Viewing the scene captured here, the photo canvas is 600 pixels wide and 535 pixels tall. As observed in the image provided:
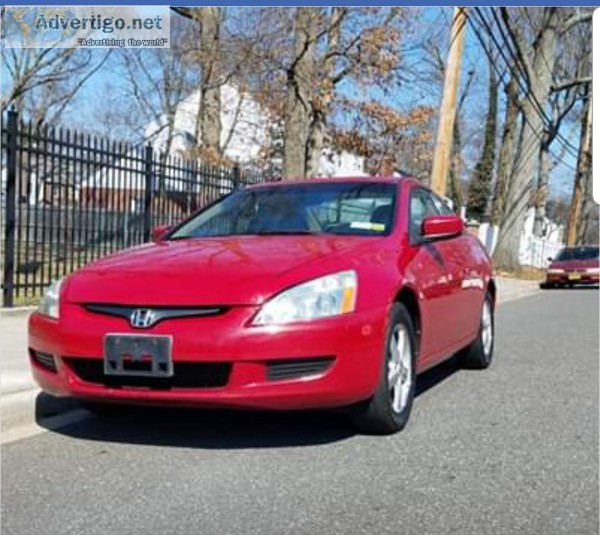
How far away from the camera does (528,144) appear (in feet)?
95.3

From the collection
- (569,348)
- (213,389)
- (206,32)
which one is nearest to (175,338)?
(213,389)

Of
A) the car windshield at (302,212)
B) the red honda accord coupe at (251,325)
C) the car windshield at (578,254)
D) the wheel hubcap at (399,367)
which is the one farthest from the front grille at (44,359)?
the car windshield at (578,254)

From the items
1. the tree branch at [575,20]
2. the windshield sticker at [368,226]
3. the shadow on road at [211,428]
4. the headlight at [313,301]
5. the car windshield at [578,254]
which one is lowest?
the car windshield at [578,254]

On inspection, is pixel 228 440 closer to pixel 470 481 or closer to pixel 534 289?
pixel 470 481

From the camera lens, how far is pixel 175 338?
14.5 ft

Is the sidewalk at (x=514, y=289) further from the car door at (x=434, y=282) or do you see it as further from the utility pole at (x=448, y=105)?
the car door at (x=434, y=282)

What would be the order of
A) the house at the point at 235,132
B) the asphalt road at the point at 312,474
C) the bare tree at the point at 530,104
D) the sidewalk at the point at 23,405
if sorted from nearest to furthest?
the asphalt road at the point at 312,474 < the sidewalk at the point at 23,405 < the bare tree at the point at 530,104 < the house at the point at 235,132

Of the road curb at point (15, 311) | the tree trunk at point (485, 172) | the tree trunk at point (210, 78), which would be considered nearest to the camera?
the road curb at point (15, 311)

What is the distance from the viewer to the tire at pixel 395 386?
491 cm

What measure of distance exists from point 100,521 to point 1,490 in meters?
0.68

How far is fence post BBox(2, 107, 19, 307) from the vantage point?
9336mm

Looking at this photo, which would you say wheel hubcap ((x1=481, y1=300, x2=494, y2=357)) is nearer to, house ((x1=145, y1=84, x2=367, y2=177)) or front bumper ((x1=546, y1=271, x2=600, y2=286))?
front bumper ((x1=546, y1=271, x2=600, y2=286))

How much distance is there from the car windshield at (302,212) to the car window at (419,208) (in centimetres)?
18

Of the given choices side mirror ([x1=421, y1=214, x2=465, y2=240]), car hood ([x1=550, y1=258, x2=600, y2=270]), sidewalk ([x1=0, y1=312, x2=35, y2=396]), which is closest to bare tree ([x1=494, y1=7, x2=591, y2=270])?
car hood ([x1=550, y1=258, x2=600, y2=270])
